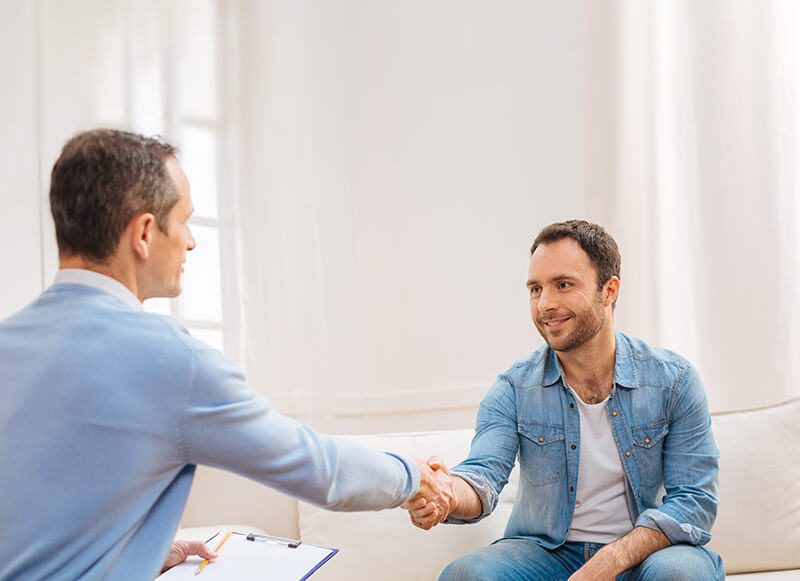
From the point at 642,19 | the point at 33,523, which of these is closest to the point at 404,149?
the point at 642,19

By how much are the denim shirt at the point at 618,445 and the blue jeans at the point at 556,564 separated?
42 mm

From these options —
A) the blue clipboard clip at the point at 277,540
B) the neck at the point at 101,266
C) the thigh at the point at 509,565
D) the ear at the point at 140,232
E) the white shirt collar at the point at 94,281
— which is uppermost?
the ear at the point at 140,232

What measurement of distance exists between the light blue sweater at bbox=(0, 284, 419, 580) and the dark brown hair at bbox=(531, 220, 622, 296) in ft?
3.74

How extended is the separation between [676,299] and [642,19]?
3.53ft

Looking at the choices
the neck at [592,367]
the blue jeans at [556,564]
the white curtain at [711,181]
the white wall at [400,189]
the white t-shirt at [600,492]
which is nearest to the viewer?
the blue jeans at [556,564]

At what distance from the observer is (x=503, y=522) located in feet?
6.98

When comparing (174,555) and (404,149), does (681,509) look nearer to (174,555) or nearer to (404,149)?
(174,555)

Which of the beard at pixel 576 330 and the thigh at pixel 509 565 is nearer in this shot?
the thigh at pixel 509 565

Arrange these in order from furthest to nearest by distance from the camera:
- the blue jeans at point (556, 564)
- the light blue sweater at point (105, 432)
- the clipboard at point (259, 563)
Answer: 1. the blue jeans at point (556, 564)
2. the clipboard at point (259, 563)
3. the light blue sweater at point (105, 432)

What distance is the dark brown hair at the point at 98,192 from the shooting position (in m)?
1.13

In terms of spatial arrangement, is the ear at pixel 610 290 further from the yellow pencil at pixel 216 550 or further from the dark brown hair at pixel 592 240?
the yellow pencil at pixel 216 550

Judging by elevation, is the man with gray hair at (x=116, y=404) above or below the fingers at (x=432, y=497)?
above

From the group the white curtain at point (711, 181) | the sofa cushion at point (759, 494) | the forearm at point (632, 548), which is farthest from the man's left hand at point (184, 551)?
the white curtain at point (711, 181)

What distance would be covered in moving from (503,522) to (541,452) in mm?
282
